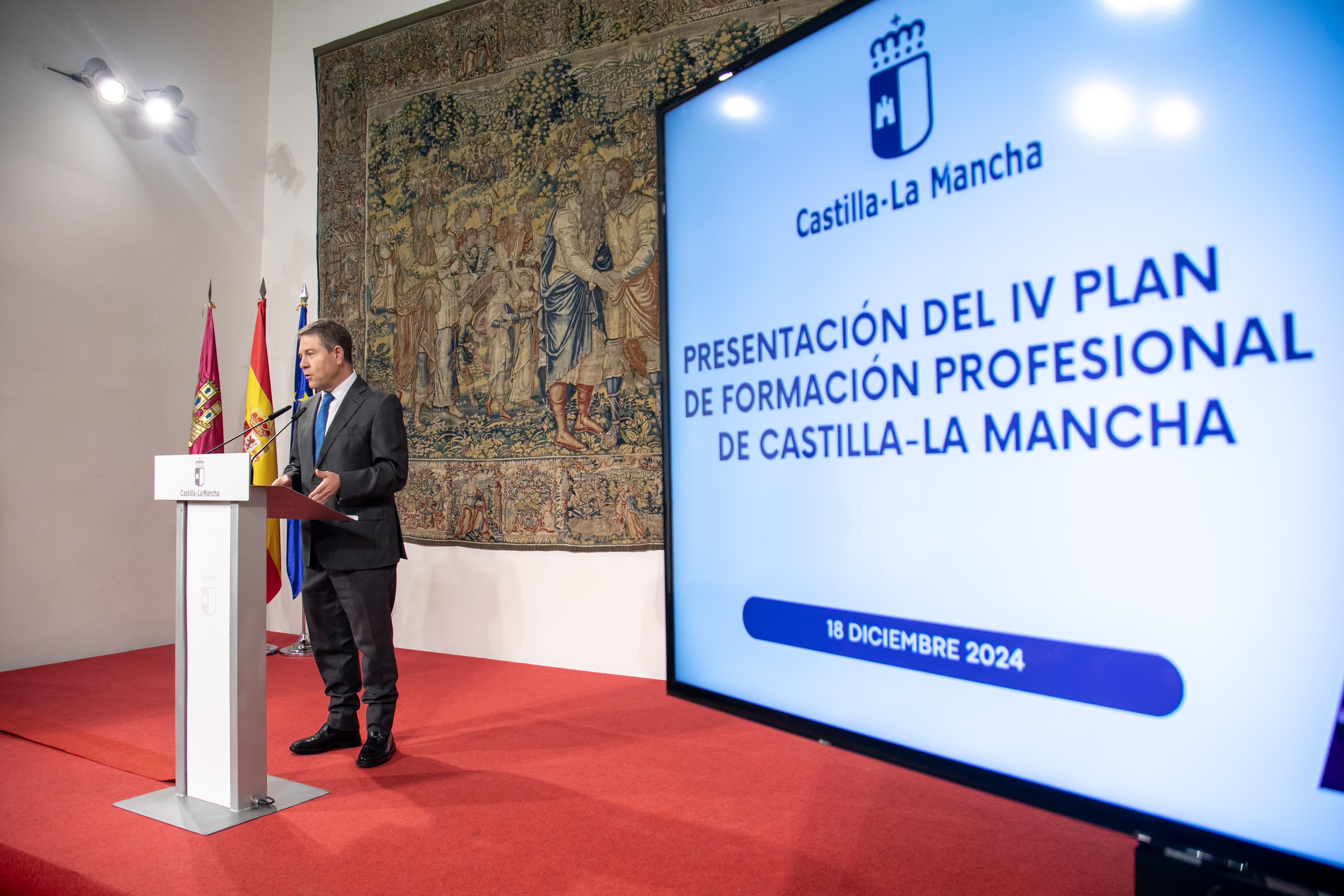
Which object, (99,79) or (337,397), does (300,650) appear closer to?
(337,397)

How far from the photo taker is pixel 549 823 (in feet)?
8.64

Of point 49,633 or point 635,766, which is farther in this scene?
point 49,633

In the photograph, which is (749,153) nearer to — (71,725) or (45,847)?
(45,847)

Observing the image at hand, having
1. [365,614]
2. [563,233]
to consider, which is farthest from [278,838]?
[563,233]

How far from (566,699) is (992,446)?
375cm

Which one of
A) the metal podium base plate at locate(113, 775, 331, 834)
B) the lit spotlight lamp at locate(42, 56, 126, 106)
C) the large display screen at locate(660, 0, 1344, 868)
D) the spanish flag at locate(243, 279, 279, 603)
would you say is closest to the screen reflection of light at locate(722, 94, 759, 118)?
the large display screen at locate(660, 0, 1344, 868)

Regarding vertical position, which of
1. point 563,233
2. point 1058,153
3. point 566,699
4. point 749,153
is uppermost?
point 563,233

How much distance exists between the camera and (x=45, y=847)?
2.45 metres

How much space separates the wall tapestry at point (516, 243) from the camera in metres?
5.02

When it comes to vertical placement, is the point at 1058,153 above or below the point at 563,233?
below

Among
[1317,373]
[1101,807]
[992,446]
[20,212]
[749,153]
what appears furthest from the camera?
[20,212]

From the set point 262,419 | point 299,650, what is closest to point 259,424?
point 262,419

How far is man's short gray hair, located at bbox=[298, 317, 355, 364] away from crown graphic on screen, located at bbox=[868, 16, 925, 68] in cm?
277

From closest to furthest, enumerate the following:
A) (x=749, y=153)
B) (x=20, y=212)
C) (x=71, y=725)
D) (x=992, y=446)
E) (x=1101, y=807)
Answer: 1. (x=1101, y=807)
2. (x=992, y=446)
3. (x=749, y=153)
4. (x=71, y=725)
5. (x=20, y=212)
